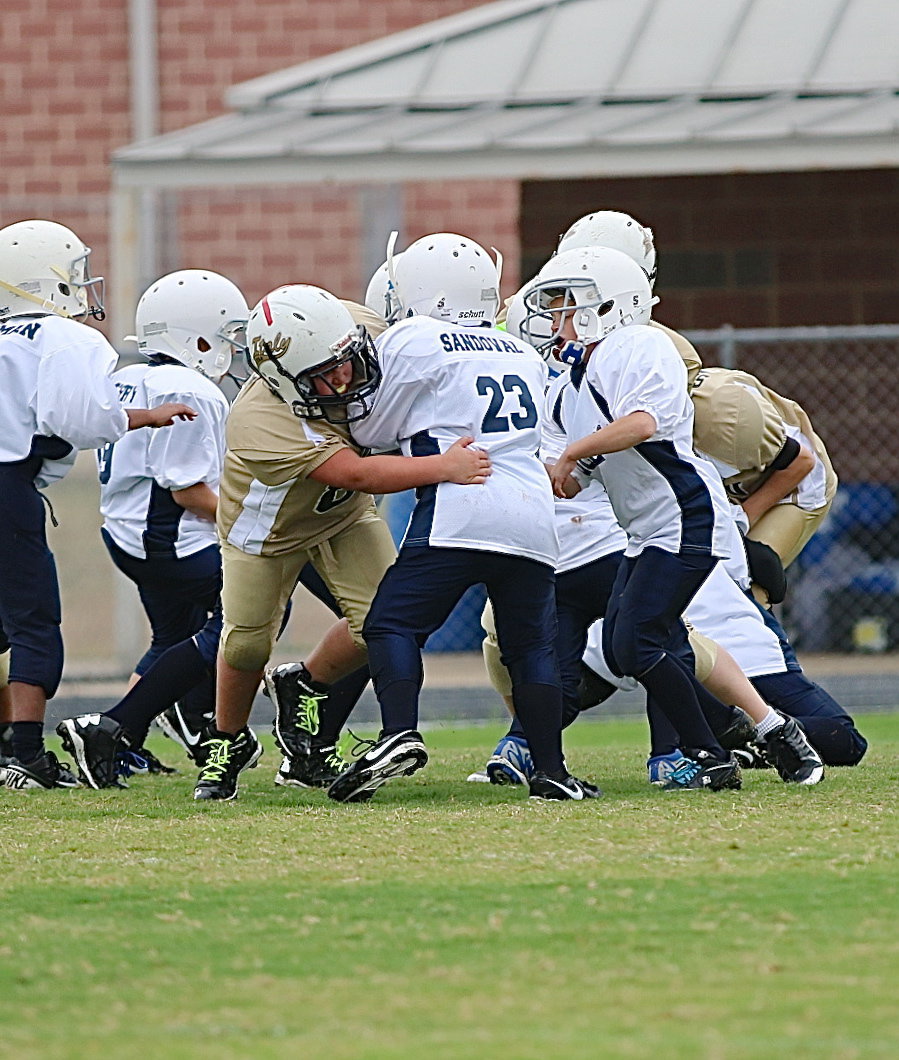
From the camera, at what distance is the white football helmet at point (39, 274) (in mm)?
6238

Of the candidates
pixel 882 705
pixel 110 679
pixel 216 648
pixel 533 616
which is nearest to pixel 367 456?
pixel 533 616

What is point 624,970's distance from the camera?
325cm

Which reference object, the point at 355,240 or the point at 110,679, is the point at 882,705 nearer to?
the point at 110,679

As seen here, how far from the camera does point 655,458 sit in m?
5.59

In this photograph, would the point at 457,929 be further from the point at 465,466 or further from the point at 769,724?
the point at 769,724

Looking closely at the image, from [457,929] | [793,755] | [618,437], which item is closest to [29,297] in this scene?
[618,437]

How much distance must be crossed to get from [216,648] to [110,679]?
15.6 feet

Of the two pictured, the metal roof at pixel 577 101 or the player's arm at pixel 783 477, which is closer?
the player's arm at pixel 783 477

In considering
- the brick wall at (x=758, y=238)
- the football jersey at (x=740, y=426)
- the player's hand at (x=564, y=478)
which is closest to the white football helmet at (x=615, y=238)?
the football jersey at (x=740, y=426)

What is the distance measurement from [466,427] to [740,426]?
1.32 meters

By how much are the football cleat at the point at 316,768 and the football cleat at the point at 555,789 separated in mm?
869

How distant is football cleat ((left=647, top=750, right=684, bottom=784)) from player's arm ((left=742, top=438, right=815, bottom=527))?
1.06 m

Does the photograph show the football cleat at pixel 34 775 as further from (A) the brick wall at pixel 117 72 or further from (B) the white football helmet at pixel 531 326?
(A) the brick wall at pixel 117 72

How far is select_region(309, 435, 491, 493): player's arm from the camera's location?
5.27m
